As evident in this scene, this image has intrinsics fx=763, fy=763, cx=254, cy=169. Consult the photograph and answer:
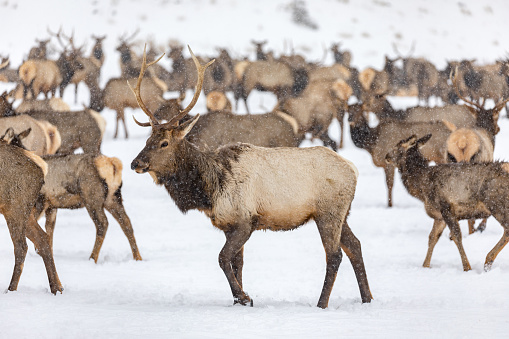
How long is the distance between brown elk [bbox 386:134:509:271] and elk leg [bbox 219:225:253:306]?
8.25 feet

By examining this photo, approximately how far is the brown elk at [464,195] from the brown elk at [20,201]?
11.5 ft

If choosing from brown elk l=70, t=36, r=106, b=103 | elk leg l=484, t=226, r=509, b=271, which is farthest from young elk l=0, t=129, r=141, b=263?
brown elk l=70, t=36, r=106, b=103

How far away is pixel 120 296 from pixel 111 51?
26.8m

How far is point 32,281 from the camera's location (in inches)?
243

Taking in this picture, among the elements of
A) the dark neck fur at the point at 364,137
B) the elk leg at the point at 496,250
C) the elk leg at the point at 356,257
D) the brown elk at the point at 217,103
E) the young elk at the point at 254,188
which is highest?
the young elk at the point at 254,188

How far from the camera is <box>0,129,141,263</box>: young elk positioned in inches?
302

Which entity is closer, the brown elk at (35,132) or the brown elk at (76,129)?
the brown elk at (35,132)

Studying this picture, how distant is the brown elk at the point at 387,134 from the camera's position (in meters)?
11.2

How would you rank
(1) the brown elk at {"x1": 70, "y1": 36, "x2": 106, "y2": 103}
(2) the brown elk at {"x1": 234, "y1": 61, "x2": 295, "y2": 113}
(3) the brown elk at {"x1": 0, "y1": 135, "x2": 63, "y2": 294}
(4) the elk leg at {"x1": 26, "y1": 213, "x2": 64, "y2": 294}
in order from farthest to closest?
(1) the brown elk at {"x1": 70, "y1": 36, "x2": 106, "y2": 103} < (2) the brown elk at {"x1": 234, "y1": 61, "x2": 295, "y2": 113} < (4) the elk leg at {"x1": 26, "y1": 213, "x2": 64, "y2": 294} < (3) the brown elk at {"x1": 0, "y1": 135, "x2": 63, "y2": 294}

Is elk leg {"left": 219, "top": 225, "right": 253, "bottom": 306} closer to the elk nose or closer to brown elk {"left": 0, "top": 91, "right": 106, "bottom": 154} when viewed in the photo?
the elk nose

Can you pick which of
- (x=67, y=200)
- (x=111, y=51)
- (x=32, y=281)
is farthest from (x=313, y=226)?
(x=111, y=51)

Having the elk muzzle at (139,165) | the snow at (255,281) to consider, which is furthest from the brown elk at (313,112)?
the elk muzzle at (139,165)

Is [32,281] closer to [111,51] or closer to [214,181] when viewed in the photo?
[214,181]

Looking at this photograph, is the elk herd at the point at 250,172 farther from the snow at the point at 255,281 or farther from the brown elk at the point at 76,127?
the snow at the point at 255,281
